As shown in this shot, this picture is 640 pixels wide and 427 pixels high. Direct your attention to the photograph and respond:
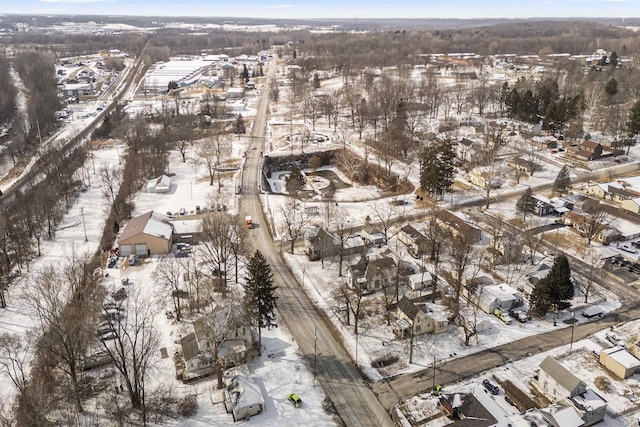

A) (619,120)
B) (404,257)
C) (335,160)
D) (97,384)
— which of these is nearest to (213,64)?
(335,160)

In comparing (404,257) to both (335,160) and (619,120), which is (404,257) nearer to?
(335,160)

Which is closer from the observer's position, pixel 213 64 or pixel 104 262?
pixel 104 262

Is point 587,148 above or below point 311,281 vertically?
above

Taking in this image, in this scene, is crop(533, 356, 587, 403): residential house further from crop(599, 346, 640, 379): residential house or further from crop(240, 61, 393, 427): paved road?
crop(240, 61, 393, 427): paved road

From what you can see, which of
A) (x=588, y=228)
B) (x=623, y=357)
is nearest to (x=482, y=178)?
(x=588, y=228)

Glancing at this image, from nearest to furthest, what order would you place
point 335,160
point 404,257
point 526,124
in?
point 404,257
point 335,160
point 526,124

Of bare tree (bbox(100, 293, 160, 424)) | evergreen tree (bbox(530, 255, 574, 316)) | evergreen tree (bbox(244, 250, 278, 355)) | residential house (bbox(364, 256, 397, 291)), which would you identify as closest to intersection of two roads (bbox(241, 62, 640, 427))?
evergreen tree (bbox(530, 255, 574, 316))
